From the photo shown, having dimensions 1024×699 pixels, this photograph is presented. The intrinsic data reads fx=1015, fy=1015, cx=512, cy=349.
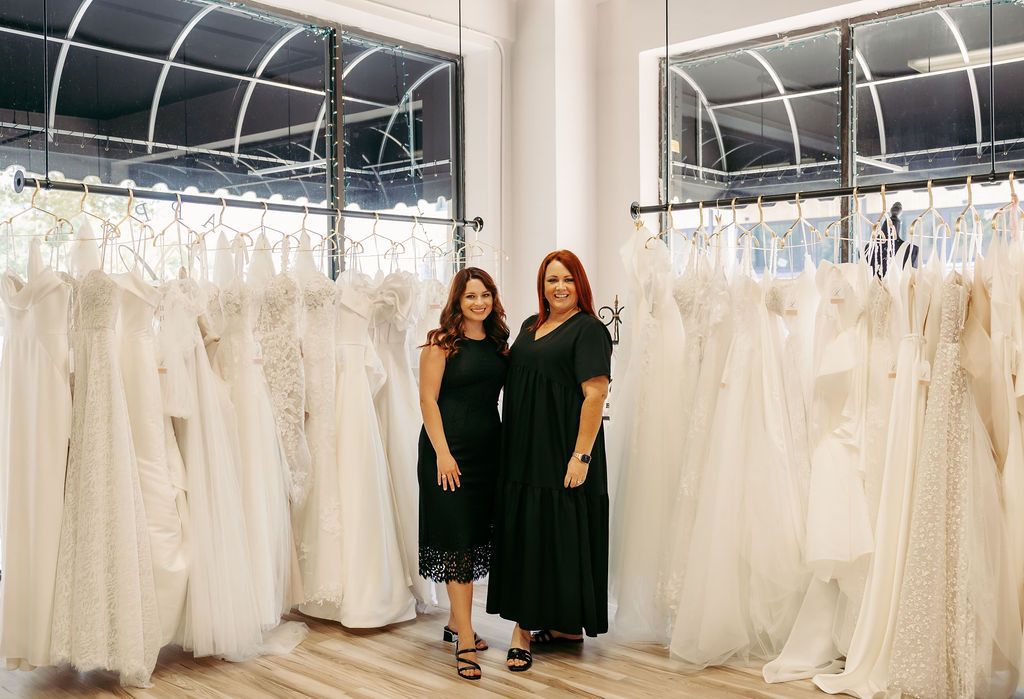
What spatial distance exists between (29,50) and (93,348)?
155cm

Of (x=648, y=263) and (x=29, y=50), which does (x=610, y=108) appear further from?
(x=29, y=50)

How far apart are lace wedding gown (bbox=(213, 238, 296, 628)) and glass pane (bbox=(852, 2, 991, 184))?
9.92 feet

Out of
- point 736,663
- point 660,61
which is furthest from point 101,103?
point 736,663

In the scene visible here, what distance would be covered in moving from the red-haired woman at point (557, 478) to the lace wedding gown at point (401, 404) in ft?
2.18

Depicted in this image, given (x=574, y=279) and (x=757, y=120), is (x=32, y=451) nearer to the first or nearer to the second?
(x=574, y=279)

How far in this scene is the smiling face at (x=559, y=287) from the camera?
365 cm

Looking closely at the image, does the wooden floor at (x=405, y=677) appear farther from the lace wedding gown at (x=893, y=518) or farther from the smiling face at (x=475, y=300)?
the smiling face at (x=475, y=300)

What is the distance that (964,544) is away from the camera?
10.2ft

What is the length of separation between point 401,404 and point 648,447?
3.59ft

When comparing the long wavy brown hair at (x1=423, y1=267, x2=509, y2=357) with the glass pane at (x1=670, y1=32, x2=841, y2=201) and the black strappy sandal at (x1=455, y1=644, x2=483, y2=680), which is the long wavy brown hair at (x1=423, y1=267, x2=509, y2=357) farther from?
the glass pane at (x1=670, y1=32, x2=841, y2=201)

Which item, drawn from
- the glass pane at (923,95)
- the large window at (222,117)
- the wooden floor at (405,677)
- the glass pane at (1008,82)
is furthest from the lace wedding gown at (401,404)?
the glass pane at (1008,82)

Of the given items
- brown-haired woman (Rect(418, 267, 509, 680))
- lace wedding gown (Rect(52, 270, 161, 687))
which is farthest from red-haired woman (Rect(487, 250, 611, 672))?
lace wedding gown (Rect(52, 270, 161, 687))

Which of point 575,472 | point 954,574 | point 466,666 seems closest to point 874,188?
point 954,574

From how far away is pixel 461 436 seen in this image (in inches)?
147
